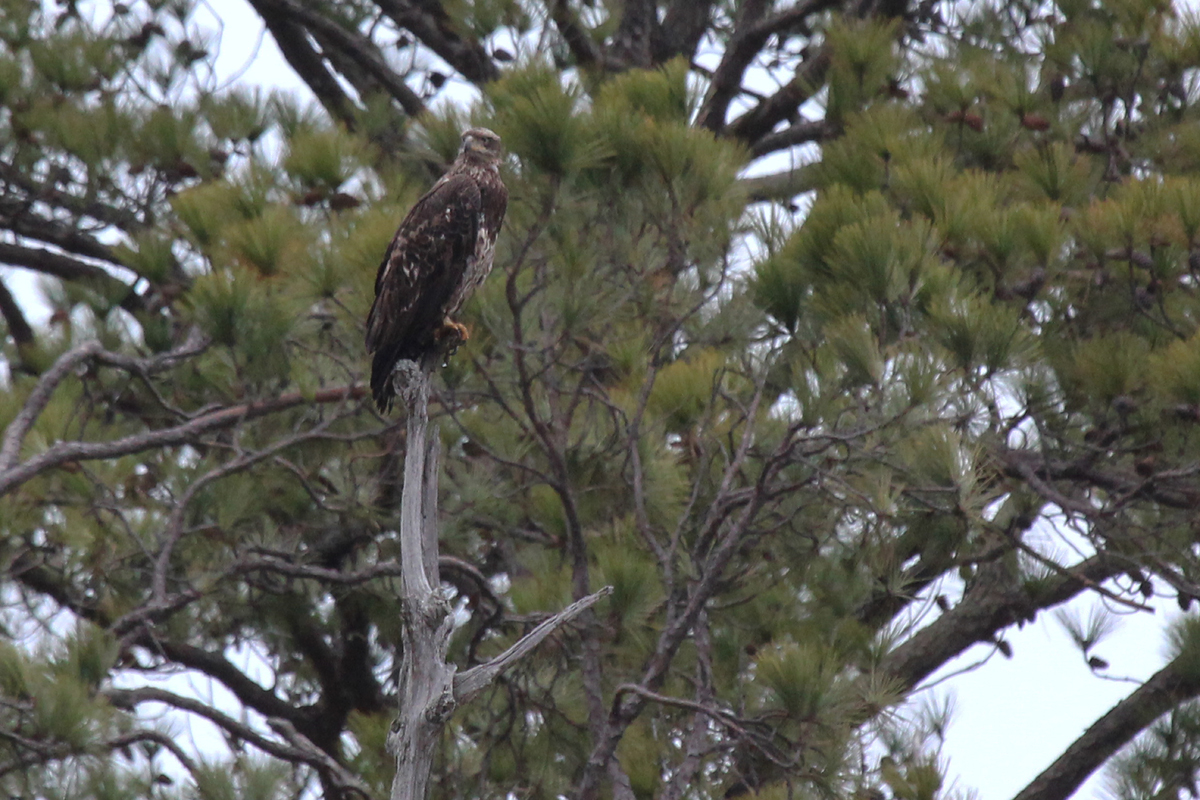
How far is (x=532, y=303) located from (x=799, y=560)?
1038 millimetres

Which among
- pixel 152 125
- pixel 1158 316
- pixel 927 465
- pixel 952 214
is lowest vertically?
pixel 927 465

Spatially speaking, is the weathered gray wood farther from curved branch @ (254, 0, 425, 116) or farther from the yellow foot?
curved branch @ (254, 0, 425, 116)

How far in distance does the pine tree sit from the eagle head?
0.05 metres

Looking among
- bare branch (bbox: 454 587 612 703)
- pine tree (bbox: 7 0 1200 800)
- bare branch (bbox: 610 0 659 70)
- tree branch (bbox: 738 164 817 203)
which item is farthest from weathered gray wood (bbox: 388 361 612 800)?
bare branch (bbox: 610 0 659 70)

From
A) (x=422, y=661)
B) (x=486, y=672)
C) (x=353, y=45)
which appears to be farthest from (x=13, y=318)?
(x=486, y=672)

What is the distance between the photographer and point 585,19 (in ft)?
21.7

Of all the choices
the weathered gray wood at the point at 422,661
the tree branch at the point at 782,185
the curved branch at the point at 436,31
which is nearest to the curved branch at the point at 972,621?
the tree branch at the point at 782,185

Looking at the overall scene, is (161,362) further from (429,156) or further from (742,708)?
(742,708)

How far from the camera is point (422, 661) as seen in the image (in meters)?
3.14

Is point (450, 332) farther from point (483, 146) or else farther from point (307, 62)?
point (307, 62)

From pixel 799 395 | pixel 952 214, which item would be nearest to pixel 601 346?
pixel 799 395

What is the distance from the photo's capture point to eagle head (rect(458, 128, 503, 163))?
462cm

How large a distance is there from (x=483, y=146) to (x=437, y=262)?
0.41 metres

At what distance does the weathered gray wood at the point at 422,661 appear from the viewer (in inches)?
121
